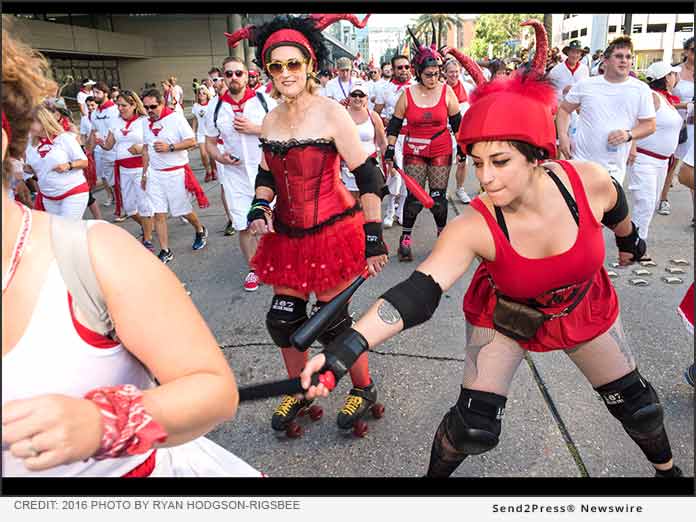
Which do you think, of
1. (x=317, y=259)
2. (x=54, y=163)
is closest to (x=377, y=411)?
(x=317, y=259)

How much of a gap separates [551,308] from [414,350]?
159 centimetres

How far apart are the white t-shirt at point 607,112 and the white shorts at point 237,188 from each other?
10.0 feet

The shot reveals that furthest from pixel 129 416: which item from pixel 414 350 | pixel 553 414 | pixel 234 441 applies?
pixel 414 350

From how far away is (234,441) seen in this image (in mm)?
2656

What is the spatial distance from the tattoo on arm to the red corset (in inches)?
44.4

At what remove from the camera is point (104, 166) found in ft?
26.1

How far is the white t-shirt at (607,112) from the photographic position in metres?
4.34

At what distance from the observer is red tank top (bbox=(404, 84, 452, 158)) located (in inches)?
207

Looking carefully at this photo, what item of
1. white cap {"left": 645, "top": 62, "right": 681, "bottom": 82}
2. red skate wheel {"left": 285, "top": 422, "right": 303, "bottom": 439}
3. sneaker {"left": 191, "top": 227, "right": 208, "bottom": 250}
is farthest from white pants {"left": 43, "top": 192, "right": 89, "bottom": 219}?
white cap {"left": 645, "top": 62, "right": 681, "bottom": 82}

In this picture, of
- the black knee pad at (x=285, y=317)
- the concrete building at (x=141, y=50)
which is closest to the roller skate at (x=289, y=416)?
the black knee pad at (x=285, y=317)

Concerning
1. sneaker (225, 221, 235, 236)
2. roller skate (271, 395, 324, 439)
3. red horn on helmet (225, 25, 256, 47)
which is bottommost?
sneaker (225, 221, 235, 236)

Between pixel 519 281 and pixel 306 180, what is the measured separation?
4.09 feet

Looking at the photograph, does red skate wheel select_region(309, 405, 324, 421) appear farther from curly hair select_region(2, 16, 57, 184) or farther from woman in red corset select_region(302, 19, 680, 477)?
curly hair select_region(2, 16, 57, 184)
